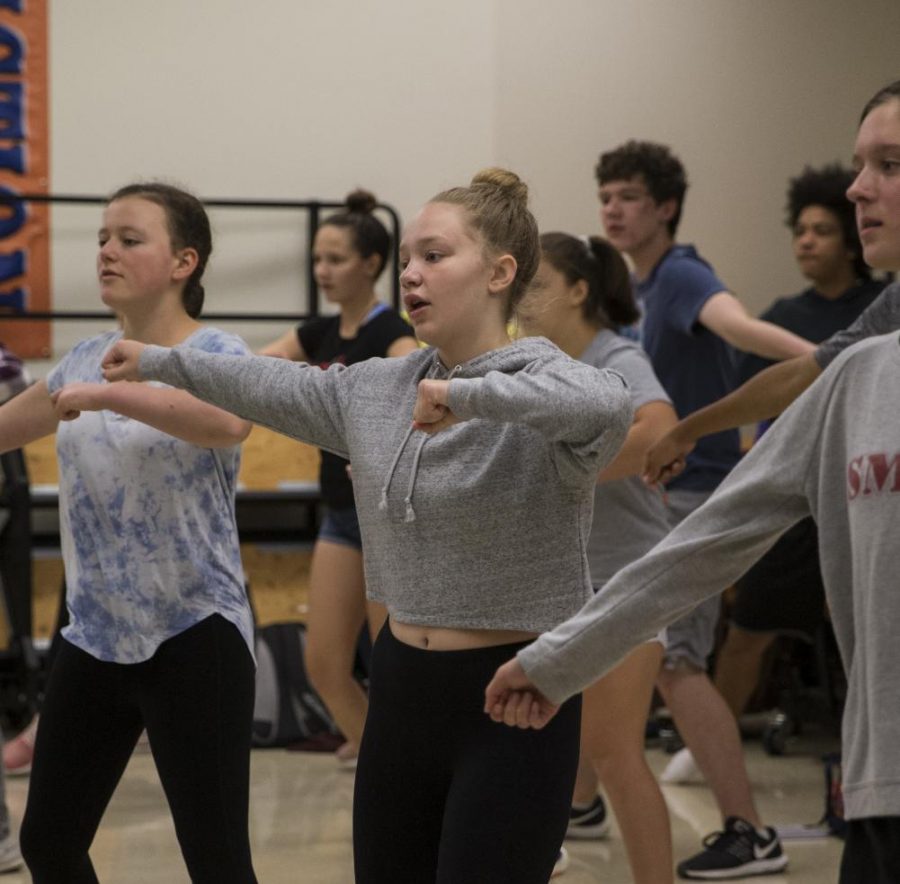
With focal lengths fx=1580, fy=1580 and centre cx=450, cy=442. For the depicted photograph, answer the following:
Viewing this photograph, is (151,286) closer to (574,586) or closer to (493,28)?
(574,586)

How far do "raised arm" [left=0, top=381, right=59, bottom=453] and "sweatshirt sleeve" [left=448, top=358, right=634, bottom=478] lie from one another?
1.00m

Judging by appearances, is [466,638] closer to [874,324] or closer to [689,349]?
[874,324]

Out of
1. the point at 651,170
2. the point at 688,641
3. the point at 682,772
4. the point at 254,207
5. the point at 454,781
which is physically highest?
the point at 651,170

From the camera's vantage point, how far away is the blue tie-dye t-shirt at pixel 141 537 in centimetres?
260

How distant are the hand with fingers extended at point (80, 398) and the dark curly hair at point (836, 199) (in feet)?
10.8

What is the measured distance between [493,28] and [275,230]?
4.35 ft

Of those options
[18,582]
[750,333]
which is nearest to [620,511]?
[750,333]

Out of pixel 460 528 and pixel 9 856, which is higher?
pixel 460 528

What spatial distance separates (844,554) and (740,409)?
120cm

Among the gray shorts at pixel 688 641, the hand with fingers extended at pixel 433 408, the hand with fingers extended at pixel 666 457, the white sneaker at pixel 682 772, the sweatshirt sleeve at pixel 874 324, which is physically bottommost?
the white sneaker at pixel 682 772

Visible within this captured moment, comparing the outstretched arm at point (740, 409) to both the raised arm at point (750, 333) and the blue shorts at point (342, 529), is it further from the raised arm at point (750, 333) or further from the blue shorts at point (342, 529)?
the blue shorts at point (342, 529)

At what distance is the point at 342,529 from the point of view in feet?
14.5

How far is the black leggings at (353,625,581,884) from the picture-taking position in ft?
6.72

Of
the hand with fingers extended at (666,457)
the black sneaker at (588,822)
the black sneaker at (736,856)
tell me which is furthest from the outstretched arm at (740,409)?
the black sneaker at (588,822)
